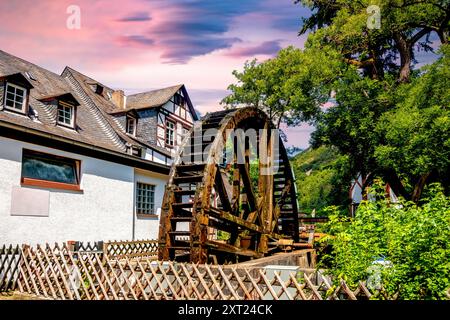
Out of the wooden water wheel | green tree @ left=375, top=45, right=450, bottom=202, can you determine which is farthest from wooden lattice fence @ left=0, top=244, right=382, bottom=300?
green tree @ left=375, top=45, right=450, bottom=202

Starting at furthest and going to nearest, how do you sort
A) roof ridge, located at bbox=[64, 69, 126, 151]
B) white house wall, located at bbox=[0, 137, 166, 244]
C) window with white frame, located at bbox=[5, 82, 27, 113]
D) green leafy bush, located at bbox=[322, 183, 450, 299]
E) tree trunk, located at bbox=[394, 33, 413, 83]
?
1. tree trunk, located at bbox=[394, 33, 413, 83]
2. roof ridge, located at bbox=[64, 69, 126, 151]
3. window with white frame, located at bbox=[5, 82, 27, 113]
4. white house wall, located at bbox=[0, 137, 166, 244]
5. green leafy bush, located at bbox=[322, 183, 450, 299]

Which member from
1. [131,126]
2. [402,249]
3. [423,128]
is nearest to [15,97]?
[131,126]

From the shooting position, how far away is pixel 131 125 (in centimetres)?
1889

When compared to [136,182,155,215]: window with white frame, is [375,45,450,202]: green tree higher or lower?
higher

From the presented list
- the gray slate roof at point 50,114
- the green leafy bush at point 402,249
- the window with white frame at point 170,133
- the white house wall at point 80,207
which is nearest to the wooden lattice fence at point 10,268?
→ the white house wall at point 80,207

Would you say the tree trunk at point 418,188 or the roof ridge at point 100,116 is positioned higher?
the roof ridge at point 100,116

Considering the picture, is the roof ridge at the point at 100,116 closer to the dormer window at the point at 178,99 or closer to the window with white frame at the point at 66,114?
the window with white frame at the point at 66,114

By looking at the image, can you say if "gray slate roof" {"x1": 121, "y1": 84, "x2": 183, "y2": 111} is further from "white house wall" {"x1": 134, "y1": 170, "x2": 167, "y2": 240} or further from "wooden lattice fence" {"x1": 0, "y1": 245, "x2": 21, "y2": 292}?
"wooden lattice fence" {"x1": 0, "y1": 245, "x2": 21, "y2": 292}

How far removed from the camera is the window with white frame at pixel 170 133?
20.9 m

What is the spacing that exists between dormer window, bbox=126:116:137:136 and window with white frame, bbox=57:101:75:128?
457 cm

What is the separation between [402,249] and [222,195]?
543 centimetres

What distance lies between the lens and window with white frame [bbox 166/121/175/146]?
20875 millimetres

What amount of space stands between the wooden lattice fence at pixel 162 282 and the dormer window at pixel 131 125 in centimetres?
1143


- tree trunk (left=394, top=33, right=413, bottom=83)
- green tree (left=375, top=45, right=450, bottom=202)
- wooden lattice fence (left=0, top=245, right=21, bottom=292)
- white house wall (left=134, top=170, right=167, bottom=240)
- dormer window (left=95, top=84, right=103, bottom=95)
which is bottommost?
wooden lattice fence (left=0, top=245, right=21, bottom=292)
